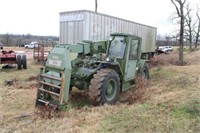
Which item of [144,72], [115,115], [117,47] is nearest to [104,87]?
[115,115]

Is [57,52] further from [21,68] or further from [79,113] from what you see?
[21,68]

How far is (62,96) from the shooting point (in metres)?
5.82

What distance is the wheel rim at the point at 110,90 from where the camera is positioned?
665cm

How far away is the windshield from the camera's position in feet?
24.2

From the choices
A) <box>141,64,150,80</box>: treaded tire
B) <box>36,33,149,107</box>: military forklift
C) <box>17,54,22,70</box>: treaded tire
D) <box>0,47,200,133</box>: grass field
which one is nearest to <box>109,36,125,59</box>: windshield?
<box>36,33,149,107</box>: military forklift

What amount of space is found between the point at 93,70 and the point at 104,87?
21.5 inches

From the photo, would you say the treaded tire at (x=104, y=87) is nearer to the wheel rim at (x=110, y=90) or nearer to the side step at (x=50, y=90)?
the wheel rim at (x=110, y=90)

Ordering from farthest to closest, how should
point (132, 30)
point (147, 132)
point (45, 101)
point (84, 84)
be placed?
point (132, 30), point (84, 84), point (45, 101), point (147, 132)

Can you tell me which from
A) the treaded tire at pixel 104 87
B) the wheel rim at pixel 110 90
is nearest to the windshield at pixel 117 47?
the treaded tire at pixel 104 87

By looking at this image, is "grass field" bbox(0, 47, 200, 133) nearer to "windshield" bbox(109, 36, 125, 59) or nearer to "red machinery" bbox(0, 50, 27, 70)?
"windshield" bbox(109, 36, 125, 59)

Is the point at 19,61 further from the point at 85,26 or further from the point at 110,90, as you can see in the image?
the point at 110,90

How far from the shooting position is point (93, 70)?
6590mm

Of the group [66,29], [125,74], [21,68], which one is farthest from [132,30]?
[125,74]

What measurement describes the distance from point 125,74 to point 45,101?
95.7 inches
